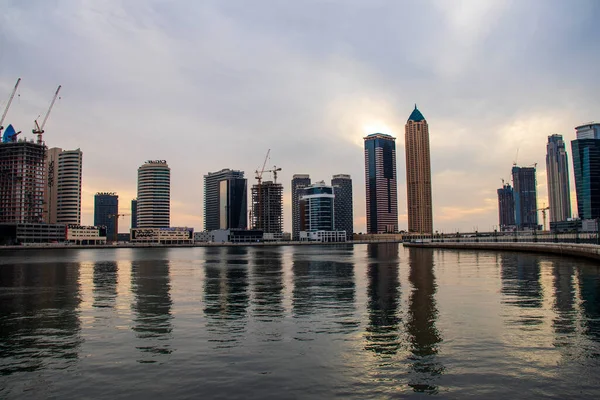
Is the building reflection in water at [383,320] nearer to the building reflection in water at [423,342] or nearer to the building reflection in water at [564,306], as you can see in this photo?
the building reflection in water at [423,342]

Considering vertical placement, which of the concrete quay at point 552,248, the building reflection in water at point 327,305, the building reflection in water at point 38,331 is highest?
the concrete quay at point 552,248

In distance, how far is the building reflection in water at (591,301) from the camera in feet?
→ 87.2

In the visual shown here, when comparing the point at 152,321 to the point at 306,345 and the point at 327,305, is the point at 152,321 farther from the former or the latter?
Answer: the point at 327,305

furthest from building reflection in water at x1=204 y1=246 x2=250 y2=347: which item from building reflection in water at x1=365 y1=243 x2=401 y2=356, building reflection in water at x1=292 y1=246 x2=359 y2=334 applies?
building reflection in water at x1=365 y1=243 x2=401 y2=356

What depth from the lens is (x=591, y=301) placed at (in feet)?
123

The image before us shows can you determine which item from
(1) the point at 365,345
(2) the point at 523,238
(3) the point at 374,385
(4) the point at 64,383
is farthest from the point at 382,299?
(2) the point at 523,238

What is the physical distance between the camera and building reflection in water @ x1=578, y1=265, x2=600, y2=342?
26575 millimetres

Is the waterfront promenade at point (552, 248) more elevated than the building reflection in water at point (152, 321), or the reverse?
the waterfront promenade at point (552, 248)

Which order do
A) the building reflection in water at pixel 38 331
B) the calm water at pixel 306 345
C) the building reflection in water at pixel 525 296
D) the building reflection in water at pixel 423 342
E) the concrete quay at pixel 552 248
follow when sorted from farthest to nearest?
the concrete quay at pixel 552 248, the building reflection in water at pixel 525 296, the building reflection in water at pixel 38 331, the building reflection in water at pixel 423 342, the calm water at pixel 306 345

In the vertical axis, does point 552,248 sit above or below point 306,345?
above

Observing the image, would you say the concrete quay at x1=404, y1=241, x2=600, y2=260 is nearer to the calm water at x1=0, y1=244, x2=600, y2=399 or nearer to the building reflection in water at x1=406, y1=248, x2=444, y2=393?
the calm water at x1=0, y1=244, x2=600, y2=399

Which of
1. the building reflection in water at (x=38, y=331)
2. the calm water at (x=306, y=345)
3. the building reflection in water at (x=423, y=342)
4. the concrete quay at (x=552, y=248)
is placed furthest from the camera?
the concrete quay at (x=552, y=248)

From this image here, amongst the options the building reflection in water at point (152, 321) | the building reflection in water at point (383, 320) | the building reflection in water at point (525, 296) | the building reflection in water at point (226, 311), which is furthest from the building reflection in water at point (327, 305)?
the building reflection in water at point (525, 296)

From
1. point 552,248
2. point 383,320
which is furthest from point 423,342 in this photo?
point 552,248
